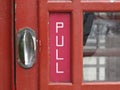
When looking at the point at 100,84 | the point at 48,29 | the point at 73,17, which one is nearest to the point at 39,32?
the point at 48,29

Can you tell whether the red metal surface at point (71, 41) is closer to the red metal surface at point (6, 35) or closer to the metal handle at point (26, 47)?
the metal handle at point (26, 47)

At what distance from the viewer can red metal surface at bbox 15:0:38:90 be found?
177 cm

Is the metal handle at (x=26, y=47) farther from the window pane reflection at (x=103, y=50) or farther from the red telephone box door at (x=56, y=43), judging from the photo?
the window pane reflection at (x=103, y=50)

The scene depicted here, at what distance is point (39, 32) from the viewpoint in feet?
5.80

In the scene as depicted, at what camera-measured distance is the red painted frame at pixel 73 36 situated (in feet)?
5.80

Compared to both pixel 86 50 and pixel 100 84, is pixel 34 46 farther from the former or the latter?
pixel 100 84

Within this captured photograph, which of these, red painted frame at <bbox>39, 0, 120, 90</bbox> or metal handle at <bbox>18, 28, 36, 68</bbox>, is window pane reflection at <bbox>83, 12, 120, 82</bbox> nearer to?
red painted frame at <bbox>39, 0, 120, 90</bbox>

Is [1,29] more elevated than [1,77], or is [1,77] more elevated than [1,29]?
[1,29]

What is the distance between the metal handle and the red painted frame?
0.04 m

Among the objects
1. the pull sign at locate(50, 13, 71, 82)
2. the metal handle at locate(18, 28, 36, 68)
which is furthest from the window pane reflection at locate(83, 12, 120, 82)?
the metal handle at locate(18, 28, 36, 68)

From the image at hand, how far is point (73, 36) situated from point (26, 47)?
257 millimetres

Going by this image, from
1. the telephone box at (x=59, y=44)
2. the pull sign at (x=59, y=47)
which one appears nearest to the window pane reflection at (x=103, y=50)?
the telephone box at (x=59, y=44)

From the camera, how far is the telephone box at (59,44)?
5.80 feet

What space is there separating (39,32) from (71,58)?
0.22m
